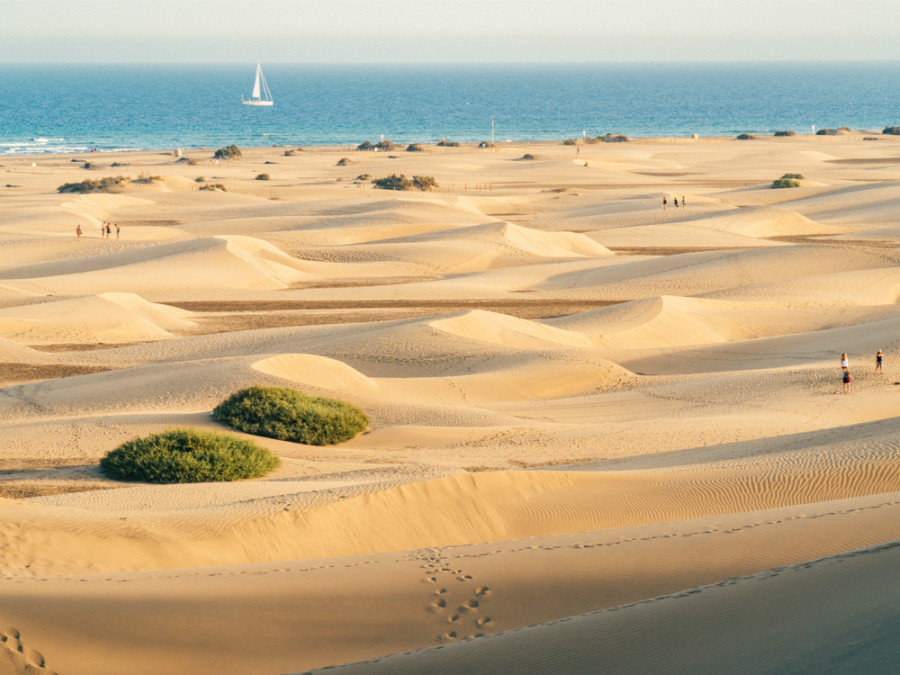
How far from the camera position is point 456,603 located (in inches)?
287

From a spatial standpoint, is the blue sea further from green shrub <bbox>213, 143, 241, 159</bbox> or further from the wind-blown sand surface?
the wind-blown sand surface

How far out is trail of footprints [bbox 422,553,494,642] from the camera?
22.9ft

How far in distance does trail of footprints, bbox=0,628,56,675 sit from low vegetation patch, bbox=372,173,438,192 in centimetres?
5348

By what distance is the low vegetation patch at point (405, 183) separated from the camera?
59156 mm

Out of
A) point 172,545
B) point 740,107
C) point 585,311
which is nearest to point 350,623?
point 172,545

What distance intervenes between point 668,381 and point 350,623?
13727 mm

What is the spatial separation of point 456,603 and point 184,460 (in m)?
6.20

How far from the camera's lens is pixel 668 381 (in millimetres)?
19906

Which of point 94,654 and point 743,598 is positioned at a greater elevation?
point 743,598

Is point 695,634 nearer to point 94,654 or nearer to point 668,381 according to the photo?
point 94,654

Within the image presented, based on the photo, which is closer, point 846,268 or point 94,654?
point 94,654

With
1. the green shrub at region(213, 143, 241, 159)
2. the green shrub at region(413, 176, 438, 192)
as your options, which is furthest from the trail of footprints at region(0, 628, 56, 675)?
the green shrub at region(213, 143, 241, 159)

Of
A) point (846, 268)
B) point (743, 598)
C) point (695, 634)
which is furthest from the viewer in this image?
point (846, 268)

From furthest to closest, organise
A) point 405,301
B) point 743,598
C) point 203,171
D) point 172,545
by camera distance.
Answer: point 203,171 → point 405,301 → point 172,545 → point 743,598
